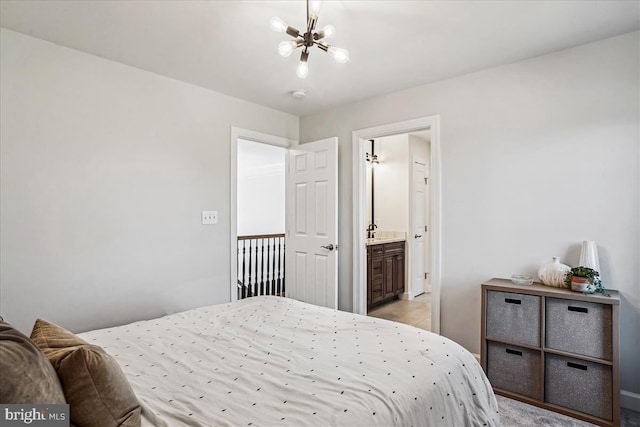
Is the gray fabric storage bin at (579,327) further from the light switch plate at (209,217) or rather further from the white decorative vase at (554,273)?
the light switch plate at (209,217)

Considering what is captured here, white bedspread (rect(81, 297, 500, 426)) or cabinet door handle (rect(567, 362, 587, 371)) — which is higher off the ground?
white bedspread (rect(81, 297, 500, 426))

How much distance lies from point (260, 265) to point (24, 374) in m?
4.61

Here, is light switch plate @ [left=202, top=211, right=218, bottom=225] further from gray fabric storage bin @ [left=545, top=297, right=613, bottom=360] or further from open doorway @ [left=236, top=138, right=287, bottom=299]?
gray fabric storage bin @ [left=545, top=297, right=613, bottom=360]

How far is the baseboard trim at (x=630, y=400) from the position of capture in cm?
222

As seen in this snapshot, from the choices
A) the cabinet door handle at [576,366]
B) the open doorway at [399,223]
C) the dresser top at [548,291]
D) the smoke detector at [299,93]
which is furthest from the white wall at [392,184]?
the cabinet door handle at [576,366]

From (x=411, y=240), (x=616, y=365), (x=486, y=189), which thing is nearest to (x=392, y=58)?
(x=486, y=189)

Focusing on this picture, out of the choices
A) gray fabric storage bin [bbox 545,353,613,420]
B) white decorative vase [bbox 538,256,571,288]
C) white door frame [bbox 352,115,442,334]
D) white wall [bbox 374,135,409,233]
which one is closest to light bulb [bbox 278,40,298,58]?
white door frame [bbox 352,115,442,334]

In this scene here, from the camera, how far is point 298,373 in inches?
51.9

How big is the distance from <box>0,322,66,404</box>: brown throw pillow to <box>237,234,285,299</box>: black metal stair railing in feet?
13.4

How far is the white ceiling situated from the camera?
1980 millimetres

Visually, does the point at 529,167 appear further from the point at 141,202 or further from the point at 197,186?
the point at 141,202

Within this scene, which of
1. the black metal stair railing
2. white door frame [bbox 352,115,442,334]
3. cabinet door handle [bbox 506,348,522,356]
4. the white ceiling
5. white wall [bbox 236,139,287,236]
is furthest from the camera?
white wall [bbox 236,139,287,236]

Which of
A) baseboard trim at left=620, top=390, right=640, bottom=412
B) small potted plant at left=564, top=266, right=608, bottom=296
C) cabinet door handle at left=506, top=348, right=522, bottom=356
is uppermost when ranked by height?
small potted plant at left=564, top=266, right=608, bottom=296

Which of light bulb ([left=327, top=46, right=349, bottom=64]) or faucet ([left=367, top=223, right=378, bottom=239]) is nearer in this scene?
light bulb ([left=327, top=46, right=349, bottom=64])
